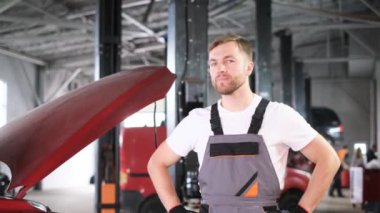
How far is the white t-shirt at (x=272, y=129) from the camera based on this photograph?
215cm

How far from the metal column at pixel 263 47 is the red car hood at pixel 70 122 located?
7.54 meters

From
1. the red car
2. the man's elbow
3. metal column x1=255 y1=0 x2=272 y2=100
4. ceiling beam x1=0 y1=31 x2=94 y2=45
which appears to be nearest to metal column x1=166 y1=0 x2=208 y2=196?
the man's elbow

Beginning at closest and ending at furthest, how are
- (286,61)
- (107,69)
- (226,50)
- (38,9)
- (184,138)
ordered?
(226,50) → (184,138) → (107,69) → (38,9) → (286,61)

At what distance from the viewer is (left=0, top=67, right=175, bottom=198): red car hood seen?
5.74 feet

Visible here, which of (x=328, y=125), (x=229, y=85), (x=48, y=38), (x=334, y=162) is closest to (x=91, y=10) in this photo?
A: (x=48, y=38)

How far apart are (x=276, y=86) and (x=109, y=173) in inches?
617

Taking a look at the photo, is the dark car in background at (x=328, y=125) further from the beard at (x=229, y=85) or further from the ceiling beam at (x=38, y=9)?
the beard at (x=229, y=85)

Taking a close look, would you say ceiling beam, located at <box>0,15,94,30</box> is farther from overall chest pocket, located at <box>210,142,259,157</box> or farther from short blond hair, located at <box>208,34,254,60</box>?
overall chest pocket, located at <box>210,142,259,157</box>

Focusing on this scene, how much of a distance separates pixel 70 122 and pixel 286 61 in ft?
41.8

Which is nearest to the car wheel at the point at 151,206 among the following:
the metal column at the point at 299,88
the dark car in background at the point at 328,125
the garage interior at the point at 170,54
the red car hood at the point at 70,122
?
the garage interior at the point at 170,54

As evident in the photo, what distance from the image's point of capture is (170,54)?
5.01m

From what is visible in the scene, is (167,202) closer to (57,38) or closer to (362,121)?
(57,38)

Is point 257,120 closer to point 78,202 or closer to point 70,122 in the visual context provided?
point 70,122

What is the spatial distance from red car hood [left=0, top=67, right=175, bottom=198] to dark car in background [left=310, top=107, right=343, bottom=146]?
16469 millimetres
